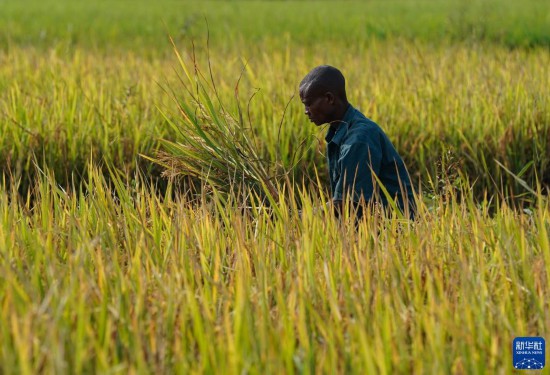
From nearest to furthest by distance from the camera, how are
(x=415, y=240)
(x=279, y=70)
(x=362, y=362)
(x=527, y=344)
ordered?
(x=362, y=362), (x=527, y=344), (x=415, y=240), (x=279, y=70)

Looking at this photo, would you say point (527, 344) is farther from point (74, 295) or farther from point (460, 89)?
point (460, 89)

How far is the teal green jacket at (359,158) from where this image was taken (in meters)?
3.03

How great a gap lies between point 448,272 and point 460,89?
3135 mm

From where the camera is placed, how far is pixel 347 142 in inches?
121

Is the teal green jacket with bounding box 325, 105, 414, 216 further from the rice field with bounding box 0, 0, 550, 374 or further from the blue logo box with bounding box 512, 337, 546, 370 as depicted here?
the blue logo box with bounding box 512, 337, 546, 370

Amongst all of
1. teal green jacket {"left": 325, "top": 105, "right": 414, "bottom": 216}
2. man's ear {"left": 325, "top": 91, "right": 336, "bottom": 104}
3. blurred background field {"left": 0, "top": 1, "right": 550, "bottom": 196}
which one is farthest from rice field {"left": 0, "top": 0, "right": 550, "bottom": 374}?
man's ear {"left": 325, "top": 91, "right": 336, "bottom": 104}

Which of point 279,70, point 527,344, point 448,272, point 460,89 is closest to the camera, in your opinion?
point 527,344

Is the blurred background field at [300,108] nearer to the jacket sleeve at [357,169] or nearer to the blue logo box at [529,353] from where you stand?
the jacket sleeve at [357,169]

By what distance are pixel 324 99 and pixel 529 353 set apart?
1.48 m

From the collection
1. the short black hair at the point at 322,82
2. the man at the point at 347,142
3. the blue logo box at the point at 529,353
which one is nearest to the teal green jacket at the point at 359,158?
the man at the point at 347,142

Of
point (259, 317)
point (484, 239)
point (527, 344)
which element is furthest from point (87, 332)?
point (484, 239)

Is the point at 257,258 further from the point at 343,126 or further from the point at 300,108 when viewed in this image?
the point at 300,108

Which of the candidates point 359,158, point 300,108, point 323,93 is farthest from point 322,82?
point 300,108

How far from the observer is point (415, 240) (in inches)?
97.7
